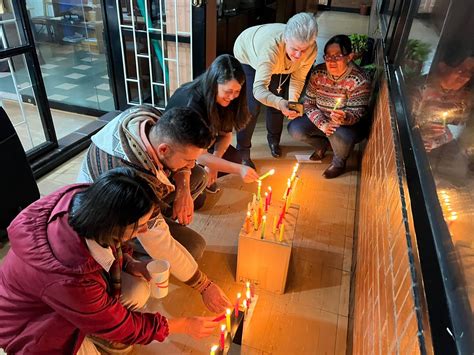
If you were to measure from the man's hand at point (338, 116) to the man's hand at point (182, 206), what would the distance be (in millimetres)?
1264

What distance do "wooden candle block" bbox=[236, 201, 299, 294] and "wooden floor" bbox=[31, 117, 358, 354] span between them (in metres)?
0.06

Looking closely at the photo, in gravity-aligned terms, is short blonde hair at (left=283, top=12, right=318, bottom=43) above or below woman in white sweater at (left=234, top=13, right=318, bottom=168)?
above

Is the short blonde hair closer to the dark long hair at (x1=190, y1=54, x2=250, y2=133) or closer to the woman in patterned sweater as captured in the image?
the woman in patterned sweater

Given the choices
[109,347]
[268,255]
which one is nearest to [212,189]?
[268,255]

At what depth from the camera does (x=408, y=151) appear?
1.18 m

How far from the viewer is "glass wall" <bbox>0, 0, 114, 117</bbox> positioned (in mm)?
3102

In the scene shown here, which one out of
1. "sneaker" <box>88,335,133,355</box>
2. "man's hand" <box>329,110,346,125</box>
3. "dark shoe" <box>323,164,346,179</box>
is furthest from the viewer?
"dark shoe" <box>323,164,346,179</box>

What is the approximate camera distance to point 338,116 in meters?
2.48

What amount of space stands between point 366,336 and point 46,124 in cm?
243

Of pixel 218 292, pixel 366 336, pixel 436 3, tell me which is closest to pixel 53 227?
pixel 218 292

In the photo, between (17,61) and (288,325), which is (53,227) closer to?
(288,325)

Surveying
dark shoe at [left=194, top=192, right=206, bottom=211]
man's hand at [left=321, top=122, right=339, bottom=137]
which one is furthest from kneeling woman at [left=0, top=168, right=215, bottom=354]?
man's hand at [left=321, top=122, right=339, bottom=137]

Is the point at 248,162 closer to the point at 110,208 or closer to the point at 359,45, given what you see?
the point at 110,208

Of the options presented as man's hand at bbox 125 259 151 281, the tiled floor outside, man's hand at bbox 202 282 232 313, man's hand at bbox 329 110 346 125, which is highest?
man's hand at bbox 329 110 346 125
